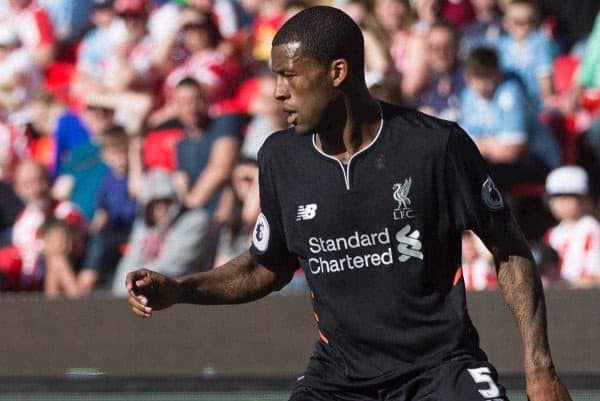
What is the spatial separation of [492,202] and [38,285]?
20.4 ft

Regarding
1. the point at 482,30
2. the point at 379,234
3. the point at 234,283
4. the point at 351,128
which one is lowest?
the point at 234,283

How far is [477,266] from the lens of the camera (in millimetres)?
8984

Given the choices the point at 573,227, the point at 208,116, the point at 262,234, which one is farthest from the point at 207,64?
the point at 262,234

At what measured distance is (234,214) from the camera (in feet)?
31.0

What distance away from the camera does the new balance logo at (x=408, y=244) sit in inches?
166

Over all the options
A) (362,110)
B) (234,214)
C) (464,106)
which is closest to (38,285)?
(234,214)

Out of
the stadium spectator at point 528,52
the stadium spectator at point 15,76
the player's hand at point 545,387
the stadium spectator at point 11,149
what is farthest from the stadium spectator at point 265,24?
the player's hand at point 545,387

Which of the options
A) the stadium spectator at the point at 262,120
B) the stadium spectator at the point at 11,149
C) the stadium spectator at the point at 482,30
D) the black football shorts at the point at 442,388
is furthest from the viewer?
the stadium spectator at the point at 11,149

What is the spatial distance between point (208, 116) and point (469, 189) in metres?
5.65

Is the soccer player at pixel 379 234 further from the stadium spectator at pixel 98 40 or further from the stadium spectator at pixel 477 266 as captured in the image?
the stadium spectator at pixel 98 40

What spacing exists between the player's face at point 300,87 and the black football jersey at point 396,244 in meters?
0.19

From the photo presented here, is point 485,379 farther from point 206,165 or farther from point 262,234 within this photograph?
point 206,165

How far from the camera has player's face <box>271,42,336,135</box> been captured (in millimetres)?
4215

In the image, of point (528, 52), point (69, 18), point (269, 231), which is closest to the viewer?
point (269, 231)
